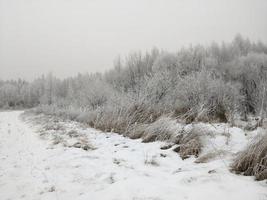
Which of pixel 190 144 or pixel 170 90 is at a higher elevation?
pixel 170 90

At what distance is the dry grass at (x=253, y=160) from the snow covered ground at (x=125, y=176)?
0.60 ft

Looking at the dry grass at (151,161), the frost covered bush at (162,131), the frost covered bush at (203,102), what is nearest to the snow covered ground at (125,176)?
the dry grass at (151,161)

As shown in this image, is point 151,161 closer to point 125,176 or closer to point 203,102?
point 125,176

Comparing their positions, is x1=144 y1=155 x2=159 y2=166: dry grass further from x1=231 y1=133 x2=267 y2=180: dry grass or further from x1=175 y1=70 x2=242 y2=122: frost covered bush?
x1=175 y1=70 x2=242 y2=122: frost covered bush

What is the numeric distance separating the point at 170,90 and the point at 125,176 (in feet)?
27.1

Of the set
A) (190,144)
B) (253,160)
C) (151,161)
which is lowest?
(151,161)

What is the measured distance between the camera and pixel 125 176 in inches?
129

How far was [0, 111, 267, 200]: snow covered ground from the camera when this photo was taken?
2.58 m

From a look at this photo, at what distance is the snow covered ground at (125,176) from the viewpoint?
2.58 meters

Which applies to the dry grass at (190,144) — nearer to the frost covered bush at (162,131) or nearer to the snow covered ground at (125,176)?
the snow covered ground at (125,176)

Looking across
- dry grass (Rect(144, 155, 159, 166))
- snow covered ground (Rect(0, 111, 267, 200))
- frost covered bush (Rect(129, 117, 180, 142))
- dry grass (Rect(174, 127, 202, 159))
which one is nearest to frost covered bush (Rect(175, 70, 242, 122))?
frost covered bush (Rect(129, 117, 180, 142))

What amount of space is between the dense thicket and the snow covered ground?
2197mm

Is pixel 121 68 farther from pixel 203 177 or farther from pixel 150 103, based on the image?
pixel 203 177

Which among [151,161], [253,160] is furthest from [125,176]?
[253,160]
